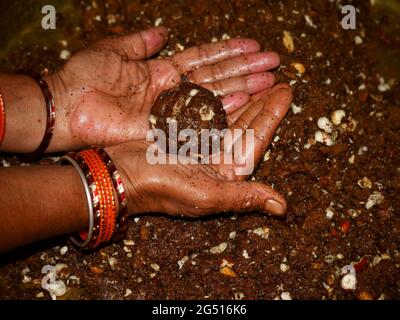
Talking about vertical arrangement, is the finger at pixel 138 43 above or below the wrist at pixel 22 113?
above

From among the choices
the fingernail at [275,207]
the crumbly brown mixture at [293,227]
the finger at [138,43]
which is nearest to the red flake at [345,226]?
the crumbly brown mixture at [293,227]

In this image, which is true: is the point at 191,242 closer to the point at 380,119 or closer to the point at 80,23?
the point at 380,119

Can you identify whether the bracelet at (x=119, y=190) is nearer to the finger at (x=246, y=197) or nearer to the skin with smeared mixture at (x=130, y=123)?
the skin with smeared mixture at (x=130, y=123)

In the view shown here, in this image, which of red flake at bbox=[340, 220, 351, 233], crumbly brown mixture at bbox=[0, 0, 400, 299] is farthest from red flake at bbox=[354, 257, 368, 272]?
red flake at bbox=[340, 220, 351, 233]

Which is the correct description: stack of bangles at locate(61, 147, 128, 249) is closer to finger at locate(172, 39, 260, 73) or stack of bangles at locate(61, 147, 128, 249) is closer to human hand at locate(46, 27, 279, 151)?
human hand at locate(46, 27, 279, 151)

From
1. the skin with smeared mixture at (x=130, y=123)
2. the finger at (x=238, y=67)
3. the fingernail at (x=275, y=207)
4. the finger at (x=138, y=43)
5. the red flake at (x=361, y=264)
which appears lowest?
the red flake at (x=361, y=264)
